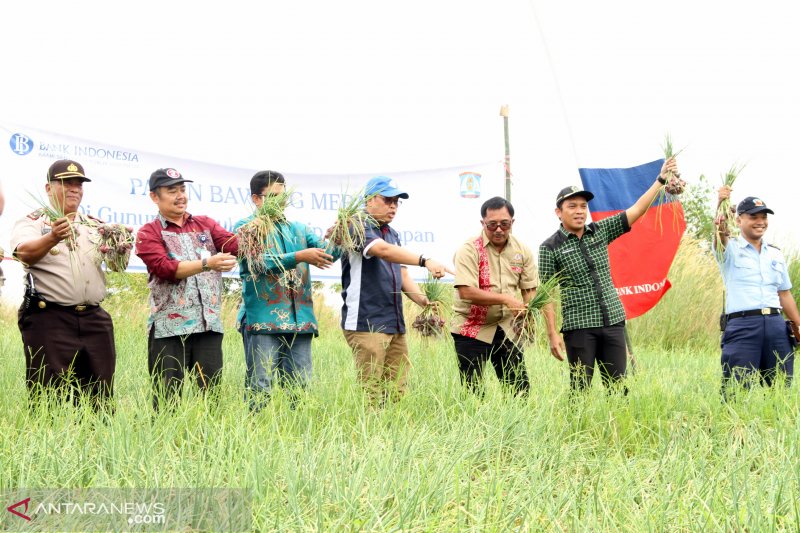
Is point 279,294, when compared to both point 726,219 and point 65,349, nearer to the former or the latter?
point 65,349

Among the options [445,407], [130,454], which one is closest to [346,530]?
[130,454]

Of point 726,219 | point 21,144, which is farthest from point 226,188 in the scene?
point 726,219

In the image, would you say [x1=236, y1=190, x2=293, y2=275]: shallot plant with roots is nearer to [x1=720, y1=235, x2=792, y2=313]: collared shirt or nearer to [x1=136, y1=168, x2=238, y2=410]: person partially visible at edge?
[x1=136, y1=168, x2=238, y2=410]: person partially visible at edge

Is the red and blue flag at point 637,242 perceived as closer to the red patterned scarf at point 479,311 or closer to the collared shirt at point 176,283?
the red patterned scarf at point 479,311

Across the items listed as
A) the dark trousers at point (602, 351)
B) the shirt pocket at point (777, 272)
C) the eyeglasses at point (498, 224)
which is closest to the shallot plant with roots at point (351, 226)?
the eyeglasses at point (498, 224)

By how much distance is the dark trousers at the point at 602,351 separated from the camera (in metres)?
4.46

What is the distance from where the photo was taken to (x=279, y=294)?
4230mm

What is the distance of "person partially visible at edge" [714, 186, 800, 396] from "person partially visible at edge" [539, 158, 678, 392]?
796 millimetres

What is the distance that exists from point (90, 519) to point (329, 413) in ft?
5.18

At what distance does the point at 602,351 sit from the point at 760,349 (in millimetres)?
1187

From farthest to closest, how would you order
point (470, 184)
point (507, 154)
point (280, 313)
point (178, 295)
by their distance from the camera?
point (507, 154) < point (470, 184) < point (280, 313) < point (178, 295)

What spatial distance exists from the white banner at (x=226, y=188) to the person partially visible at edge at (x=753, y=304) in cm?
277

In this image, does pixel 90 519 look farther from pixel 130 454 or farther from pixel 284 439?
pixel 284 439

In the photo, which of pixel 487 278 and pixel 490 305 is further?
pixel 487 278
